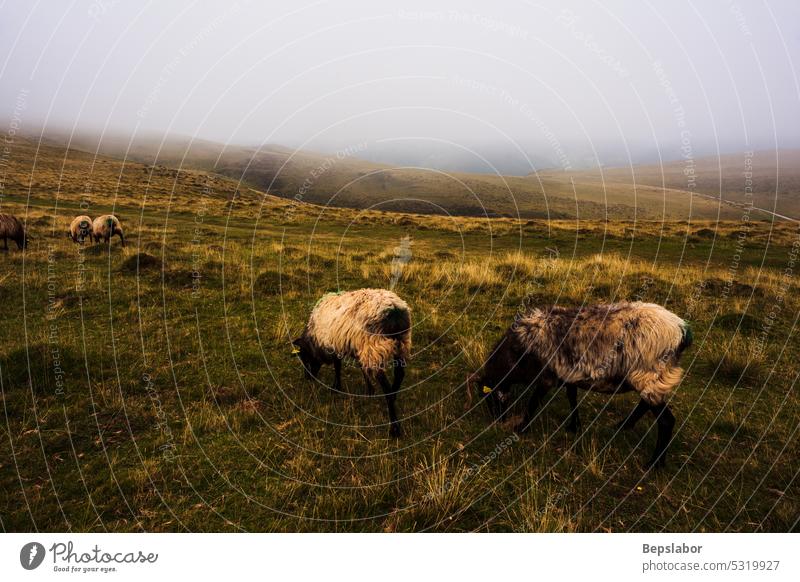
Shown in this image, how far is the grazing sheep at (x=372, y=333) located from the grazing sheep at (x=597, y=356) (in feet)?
4.52

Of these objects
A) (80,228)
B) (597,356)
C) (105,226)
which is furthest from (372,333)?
(80,228)

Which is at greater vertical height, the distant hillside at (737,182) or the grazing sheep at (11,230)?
the distant hillside at (737,182)

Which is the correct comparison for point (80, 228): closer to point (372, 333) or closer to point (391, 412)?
point (372, 333)

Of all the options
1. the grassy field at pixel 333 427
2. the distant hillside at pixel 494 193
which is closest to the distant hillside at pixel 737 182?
the distant hillside at pixel 494 193

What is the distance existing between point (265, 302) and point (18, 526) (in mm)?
7957

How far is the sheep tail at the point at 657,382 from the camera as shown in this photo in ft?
14.5

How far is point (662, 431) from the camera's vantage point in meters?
4.53

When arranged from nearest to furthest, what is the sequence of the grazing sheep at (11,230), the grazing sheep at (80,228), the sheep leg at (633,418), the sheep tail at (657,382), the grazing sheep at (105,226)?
the sheep tail at (657,382) → the sheep leg at (633,418) → the grazing sheep at (11,230) → the grazing sheep at (80,228) → the grazing sheep at (105,226)

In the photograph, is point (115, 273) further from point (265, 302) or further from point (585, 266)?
point (585, 266)

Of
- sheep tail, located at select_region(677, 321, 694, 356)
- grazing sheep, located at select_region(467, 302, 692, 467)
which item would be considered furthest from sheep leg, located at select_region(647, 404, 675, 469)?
sheep tail, located at select_region(677, 321, 694, 356)

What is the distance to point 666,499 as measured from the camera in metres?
4.21

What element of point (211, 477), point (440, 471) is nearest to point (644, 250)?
point (440, 471)

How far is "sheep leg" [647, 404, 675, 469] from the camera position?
4.46 m

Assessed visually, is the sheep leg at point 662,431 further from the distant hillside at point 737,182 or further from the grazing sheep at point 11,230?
the distant hillside at point 737,182
